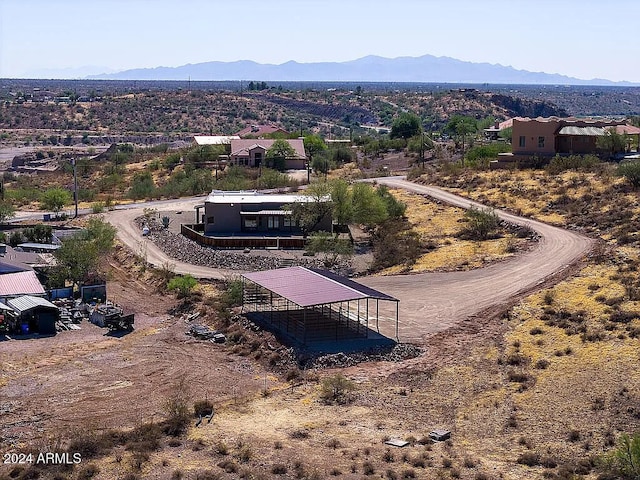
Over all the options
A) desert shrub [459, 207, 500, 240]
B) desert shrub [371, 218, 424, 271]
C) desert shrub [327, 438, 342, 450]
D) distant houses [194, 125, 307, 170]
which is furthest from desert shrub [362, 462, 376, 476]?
distant houses [194, 125, 307, 170]

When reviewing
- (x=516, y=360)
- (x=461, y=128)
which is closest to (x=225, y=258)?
(x=516, y=360)

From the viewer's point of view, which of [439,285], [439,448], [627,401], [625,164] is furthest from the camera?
[625,164]

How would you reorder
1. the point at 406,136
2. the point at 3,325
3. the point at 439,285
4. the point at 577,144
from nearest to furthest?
the point at 3,325 < the point at 439,285 < the point at 577,144 < the point at 406,136

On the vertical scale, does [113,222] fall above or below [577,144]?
below

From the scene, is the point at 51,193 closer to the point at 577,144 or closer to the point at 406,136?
the point at 577,144

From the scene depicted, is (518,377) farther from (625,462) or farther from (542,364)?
A: (625,462)

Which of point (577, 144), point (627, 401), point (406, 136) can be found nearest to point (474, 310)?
point (627, 401)
